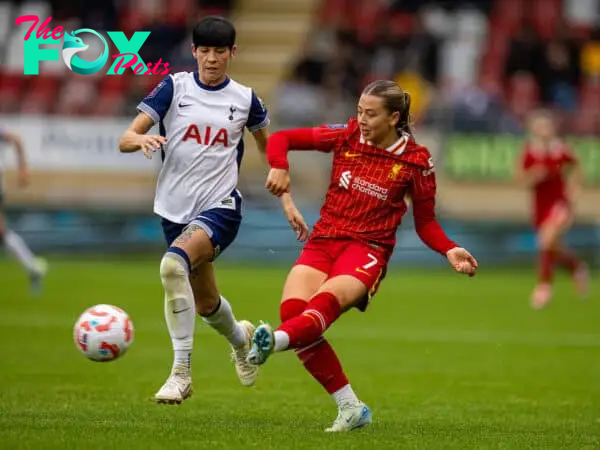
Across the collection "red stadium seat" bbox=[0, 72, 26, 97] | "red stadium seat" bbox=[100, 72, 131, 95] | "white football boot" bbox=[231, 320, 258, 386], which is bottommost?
"red stadium seat" bbox=[0, 72, 26, 97]

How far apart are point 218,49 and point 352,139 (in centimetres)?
111

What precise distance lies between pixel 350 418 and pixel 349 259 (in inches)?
38.3

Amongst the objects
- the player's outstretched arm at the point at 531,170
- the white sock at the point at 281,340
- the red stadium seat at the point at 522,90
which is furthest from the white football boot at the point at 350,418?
the red stadium seat at the point at 522,90

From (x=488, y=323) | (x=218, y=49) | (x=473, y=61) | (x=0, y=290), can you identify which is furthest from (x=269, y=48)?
(x=218, y=49)

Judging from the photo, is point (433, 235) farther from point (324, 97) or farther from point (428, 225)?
point (324, 97)

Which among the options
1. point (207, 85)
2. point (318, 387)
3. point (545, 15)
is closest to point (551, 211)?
point (318, 387)

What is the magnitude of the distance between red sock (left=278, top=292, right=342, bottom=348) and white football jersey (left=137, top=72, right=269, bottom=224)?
1489 mm

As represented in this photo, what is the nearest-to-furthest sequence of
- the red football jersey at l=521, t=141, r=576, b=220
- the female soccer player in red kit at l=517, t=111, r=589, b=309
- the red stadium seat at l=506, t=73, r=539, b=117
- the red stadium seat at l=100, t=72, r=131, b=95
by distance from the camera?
the female soccer player in red kit at l=517, t=111, r=589, b=309 → the red football jersey at l=521, t=141, r=576, b=220 → the red stadium seat at l=100, t=72, r=131, b=95 → the red stadium seat at l=506, t=73, r=539, b=117

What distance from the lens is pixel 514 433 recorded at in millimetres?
8508

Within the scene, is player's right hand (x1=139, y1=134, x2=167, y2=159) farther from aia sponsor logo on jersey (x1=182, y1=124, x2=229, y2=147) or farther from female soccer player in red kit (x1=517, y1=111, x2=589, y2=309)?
female soccer player in red kit (x1=517, y1=111, x2=589, y2=309)

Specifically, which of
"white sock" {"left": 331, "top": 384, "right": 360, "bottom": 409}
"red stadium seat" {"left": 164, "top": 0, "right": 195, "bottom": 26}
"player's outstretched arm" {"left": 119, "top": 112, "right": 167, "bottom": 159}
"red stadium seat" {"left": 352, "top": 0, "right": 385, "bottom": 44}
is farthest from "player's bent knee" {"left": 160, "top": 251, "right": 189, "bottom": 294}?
"red stadium seat" {"left": 352, "top": 0, "right": 385, "bottom": 44}

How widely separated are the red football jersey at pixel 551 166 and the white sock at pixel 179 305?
450 inches

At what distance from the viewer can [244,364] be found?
384 inches

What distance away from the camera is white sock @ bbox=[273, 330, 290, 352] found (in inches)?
295
